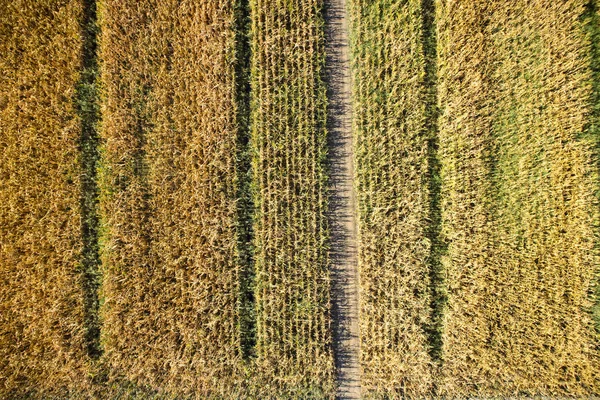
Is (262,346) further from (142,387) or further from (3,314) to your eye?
(3,314)

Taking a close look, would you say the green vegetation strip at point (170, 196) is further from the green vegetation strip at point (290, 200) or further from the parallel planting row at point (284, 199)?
the green vegetation strip at point (290, 200)

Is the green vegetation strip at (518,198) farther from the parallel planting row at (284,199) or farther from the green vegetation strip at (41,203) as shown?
the green vegetation strip at (41,203)

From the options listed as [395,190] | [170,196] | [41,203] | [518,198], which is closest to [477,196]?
[518,198]

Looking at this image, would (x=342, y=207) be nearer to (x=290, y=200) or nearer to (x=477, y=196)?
(x=290, y=200)

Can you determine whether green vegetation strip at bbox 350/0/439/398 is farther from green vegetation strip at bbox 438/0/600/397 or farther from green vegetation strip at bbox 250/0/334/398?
green vegetation strip at bbox 250/0/334/398

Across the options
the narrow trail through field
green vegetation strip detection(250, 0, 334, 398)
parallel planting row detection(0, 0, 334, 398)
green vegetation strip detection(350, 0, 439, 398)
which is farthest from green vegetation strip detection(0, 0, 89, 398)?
green vegetation strip detection(350, 0, 439, 398)

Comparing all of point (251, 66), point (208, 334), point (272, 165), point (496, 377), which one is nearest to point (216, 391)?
point (208, 334)

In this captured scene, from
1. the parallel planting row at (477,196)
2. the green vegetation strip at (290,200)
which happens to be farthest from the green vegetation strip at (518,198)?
the green vegetation strip at (290,200)
